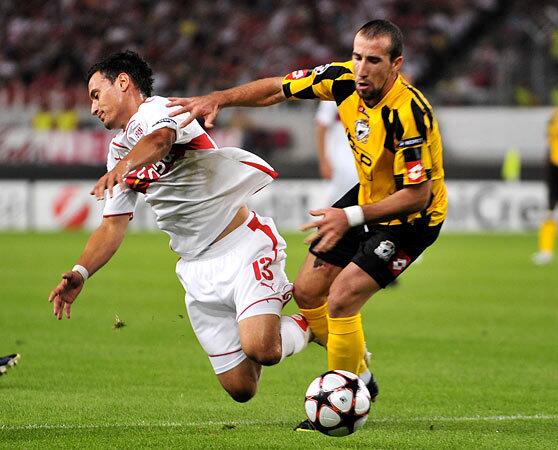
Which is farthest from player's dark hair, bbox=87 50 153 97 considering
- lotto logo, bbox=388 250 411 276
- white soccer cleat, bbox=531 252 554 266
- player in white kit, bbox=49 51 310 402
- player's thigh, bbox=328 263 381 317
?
white soccer cleat, bbox=531 252 554 266

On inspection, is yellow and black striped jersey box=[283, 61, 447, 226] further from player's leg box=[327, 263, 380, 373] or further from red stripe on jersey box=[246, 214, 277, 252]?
red stripe on jersey box=[246, 214, 277, 252]

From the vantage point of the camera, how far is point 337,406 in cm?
520

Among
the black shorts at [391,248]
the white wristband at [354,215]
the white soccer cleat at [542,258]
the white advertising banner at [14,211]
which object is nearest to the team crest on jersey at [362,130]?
the black shorts at [391,248]

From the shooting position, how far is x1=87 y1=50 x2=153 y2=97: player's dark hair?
571cm

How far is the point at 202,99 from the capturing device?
537 centimetres

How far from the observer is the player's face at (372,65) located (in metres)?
5.33

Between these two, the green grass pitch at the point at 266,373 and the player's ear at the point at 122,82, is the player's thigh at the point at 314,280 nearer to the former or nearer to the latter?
the green grass pitch at the point at 266,373

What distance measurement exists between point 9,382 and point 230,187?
2088 mm

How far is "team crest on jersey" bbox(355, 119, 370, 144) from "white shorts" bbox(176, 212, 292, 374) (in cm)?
90

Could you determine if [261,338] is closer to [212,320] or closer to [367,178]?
[212,320]

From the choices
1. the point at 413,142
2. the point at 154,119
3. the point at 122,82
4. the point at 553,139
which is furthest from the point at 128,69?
→ the point at 553,139

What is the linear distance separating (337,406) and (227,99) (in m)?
1.56

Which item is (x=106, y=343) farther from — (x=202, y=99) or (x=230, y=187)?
(x=202, y=99)

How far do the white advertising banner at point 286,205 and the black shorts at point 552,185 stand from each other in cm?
408
